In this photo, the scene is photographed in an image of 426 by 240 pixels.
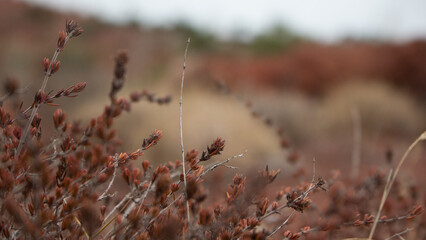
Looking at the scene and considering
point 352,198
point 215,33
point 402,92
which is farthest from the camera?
point 215,33

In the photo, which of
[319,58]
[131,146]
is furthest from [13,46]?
[319,58]

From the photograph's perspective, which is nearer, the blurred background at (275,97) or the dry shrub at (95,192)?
the dry shrub at (95,192)

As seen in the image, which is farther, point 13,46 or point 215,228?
point 13,46

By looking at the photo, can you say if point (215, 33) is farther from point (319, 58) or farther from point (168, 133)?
point (168, 133)

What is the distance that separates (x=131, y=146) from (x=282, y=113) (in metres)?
4.68

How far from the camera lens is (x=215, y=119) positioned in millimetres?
8695

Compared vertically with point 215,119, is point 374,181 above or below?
above

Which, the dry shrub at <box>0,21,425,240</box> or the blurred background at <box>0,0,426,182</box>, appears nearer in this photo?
the dry shrub at <box>0,21,425,240</box>

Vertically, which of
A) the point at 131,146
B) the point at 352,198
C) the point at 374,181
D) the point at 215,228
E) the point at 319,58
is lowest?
the point at 131,146

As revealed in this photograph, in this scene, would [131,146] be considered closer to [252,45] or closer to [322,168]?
[322,168]

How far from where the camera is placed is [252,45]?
2375cm

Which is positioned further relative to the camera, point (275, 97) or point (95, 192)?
point (275, 97)

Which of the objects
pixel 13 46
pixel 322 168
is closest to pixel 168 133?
pixel 322 168

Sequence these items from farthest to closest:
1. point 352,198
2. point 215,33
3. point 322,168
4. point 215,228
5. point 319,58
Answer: point 215,33 < point 319,58 < point 322,168 < point 352,198 < point 215,228
